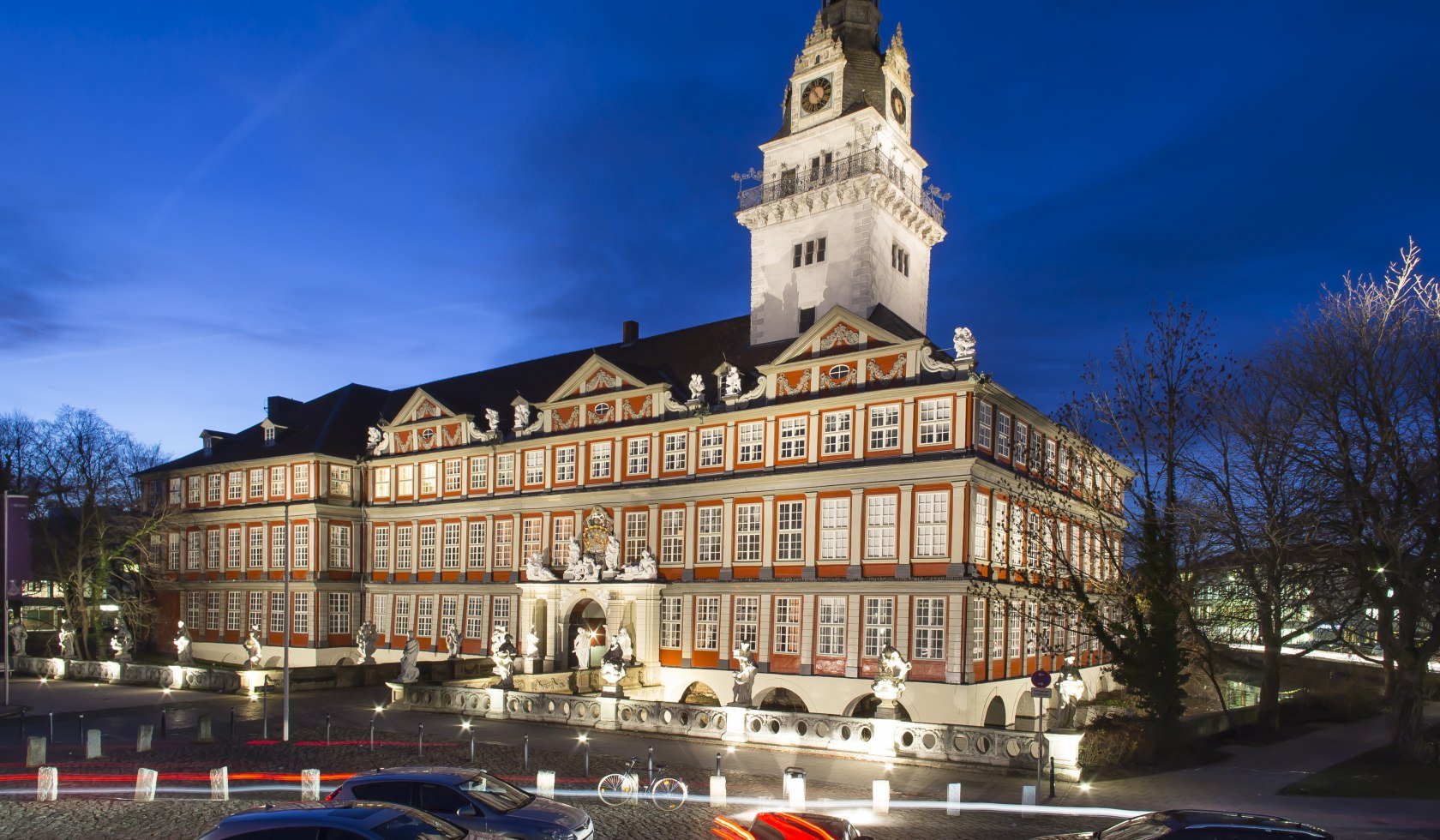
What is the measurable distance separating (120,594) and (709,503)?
117 ft

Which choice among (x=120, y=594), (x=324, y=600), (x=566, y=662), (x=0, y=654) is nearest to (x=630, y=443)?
(x=566, y=662)

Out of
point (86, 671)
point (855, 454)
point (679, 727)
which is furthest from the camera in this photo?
point (86, 671)

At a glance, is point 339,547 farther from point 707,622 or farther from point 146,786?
point 146,786

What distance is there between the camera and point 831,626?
1384 inches

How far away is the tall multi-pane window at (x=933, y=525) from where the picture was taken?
33094 mm

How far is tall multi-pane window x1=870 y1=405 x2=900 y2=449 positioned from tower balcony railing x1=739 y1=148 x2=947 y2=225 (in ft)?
37.2

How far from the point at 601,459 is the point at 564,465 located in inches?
88.3

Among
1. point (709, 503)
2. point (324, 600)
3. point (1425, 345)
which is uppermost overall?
point (1425, 345)

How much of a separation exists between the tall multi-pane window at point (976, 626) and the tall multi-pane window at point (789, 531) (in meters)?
6.45

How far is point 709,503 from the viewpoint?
129 feet

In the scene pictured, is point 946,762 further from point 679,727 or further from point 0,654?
point 0,654

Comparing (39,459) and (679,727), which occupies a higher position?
(39,459)

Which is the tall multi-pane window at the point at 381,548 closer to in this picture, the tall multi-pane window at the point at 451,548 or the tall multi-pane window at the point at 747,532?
the tall multi-pane window at the point at 451,548

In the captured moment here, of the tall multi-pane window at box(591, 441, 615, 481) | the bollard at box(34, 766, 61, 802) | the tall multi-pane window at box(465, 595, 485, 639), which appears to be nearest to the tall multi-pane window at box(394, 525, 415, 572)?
the tall multi-pane window at box(465, 595, 485, 639)
